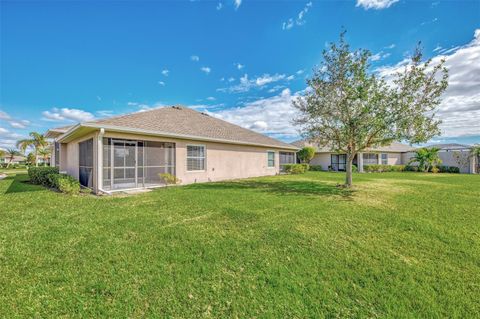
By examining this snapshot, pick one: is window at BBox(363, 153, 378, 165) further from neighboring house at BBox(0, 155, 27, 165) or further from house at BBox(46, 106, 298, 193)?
neighboring house at BBox(0, 155, 27, 165)

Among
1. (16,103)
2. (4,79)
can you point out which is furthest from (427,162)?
(16,103)

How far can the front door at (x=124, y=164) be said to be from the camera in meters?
9.29

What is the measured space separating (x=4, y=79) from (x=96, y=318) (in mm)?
19723

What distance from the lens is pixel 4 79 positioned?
1373 cm

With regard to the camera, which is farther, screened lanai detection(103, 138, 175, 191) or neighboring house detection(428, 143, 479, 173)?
neighboring house detection(428, 143, 479, 173)

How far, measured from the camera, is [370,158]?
2650 centimetres

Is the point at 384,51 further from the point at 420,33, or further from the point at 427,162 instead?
the point at 427,162

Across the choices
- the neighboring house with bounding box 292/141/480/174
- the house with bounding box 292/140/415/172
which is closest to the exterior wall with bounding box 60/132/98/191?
the neighboring house with bounding box 292/141/480/174

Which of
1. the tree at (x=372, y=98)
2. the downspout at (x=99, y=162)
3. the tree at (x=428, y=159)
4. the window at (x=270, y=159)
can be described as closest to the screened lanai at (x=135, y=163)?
the downspout at (x=99, y=162)

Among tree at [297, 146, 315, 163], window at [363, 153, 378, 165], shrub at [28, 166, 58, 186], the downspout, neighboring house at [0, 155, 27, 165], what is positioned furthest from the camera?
neighboring house at [0, 155, 27, 165]

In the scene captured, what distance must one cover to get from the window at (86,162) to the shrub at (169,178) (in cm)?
310

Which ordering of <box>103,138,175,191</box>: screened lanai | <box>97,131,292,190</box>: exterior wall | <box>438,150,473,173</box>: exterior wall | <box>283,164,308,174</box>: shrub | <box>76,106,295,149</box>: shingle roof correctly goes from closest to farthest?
<box>103,138,175,191</box>: screened lanai < <box>76,106,295,149</box>: shingle roof < <box>97,131,292,190</box>: exterior wall < <box>283,164,308,174</box>: shrub < <box>438,150,473,173</box>: exterior wall

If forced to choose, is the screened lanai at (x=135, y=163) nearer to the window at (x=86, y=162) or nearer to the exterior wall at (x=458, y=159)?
the window at (x=86, y=162)

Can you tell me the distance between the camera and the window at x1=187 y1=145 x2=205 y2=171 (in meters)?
11.8
